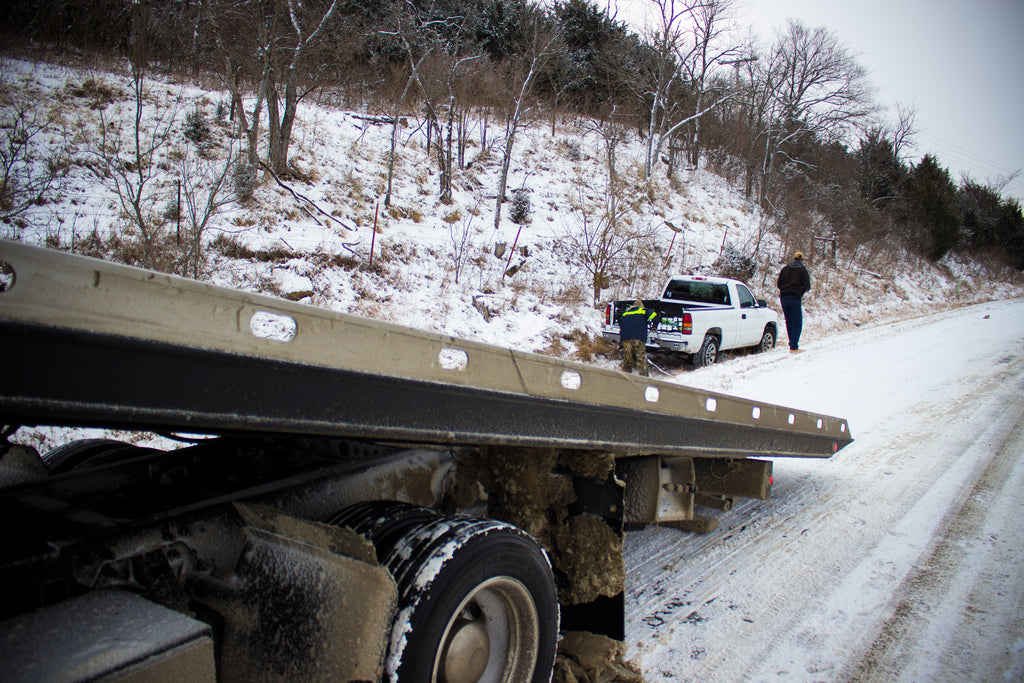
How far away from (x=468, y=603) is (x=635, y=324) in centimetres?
808

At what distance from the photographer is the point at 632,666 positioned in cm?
237

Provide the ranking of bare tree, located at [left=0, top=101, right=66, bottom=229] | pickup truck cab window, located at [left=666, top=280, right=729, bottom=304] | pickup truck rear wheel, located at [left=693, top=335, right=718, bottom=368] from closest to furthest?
bare tree, located at [left=0, top=101, right=66, bottom=229]
pickup truck rear wheel, located at [left=693, top=335, right=718, bottom=368]
pickup truck cab window, located at [left=666, top=280, right=729, bottom=304]

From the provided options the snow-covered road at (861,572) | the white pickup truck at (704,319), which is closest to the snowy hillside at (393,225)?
the white pickup truck at (704,319)

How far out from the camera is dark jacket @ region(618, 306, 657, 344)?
373 inches

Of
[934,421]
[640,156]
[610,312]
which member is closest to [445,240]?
[610,312]

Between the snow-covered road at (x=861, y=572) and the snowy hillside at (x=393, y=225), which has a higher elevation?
the snowy hillside at (x=393, y=225)

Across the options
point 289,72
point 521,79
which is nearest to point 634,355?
point 289,72

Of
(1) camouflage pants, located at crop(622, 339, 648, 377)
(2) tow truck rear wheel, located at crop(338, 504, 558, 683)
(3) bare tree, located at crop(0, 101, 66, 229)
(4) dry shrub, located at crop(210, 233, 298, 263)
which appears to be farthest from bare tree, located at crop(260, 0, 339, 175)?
(2) tow truck rear wheel, located at crop(338, 504, 558, 683)

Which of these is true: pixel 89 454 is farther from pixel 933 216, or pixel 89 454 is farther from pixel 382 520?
pixel 933 216

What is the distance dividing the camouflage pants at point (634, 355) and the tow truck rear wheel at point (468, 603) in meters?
7.56

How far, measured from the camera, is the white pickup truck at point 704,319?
9758 mm

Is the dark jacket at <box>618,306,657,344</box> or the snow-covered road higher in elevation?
the dark jacket at <box>618,306,657,344</box>

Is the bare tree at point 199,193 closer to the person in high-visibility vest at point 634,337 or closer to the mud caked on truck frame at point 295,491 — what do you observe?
the person in high-visibility vest at point 634,337

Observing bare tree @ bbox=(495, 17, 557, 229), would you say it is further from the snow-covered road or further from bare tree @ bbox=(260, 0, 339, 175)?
the snow-covered road
